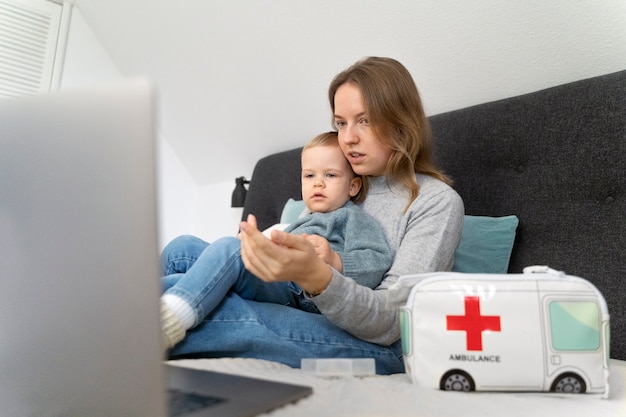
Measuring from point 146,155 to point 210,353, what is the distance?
2.00 feet

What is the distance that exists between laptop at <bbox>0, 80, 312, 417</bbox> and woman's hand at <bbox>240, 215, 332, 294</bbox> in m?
0.29

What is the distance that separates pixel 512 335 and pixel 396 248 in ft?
1.36

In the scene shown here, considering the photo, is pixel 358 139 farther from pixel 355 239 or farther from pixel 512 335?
pixel 512 335

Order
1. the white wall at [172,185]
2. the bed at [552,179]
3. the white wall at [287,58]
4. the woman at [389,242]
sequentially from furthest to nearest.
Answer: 1. the white wall at [172,185]
2. the white wall at [287,58]
3. the bed at [552,179]
4. the woman at [389,242]

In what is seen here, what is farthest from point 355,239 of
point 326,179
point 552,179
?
point 552,179

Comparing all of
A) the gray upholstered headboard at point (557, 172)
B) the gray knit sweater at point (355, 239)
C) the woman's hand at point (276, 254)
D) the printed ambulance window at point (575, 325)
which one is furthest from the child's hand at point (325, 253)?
the gray upholstered headboard at point (557, 172)

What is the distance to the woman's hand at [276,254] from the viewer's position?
2.55 feet

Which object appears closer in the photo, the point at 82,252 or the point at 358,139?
the point at 82,252

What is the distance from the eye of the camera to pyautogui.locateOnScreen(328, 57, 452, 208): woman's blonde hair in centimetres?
126

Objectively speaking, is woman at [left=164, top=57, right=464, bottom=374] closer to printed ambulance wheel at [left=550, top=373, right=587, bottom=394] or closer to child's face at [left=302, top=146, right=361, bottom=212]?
child's face at [left=302, top=146, right=361, bottom=212]

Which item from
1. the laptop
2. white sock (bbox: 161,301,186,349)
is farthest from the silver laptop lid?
white sock (bbox: 161,301,186,349)

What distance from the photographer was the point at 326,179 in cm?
133

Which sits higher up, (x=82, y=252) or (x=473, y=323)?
(x=82, y=252)

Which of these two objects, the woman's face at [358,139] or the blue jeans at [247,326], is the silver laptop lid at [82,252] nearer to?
the blue jeans at [247,326]
